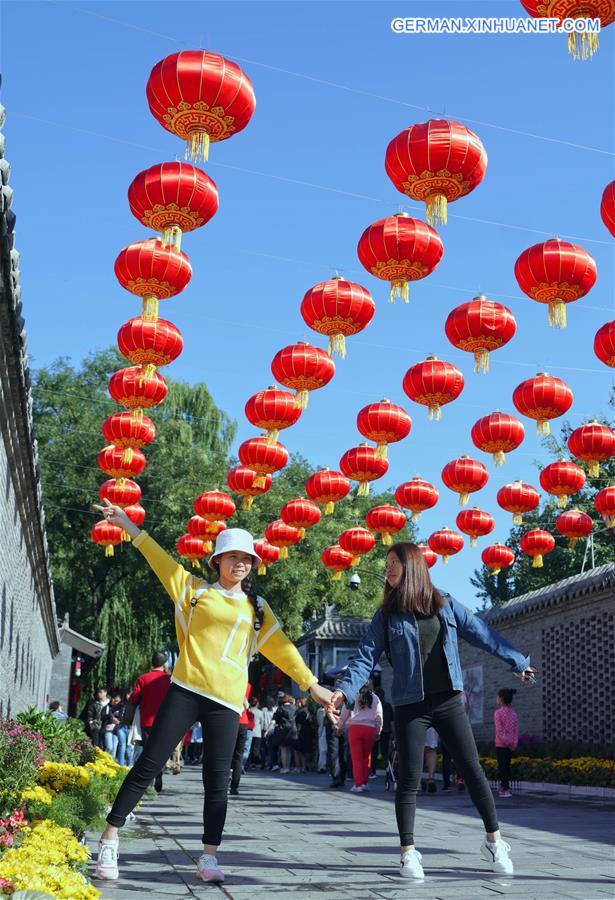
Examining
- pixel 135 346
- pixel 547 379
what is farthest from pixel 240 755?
pixel 547 379

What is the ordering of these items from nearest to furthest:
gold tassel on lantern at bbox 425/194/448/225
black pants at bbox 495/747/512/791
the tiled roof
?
1. gold tassel on lantern at bbox 425/194/448/225
2. black pants at bbox 495/747/512/791
3. the tiled roof

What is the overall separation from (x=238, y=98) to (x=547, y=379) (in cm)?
607

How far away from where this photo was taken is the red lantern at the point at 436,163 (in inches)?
356

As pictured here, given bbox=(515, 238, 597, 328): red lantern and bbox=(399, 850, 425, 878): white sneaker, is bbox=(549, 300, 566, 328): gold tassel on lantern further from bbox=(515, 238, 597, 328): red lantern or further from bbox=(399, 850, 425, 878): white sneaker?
bbox=(399, 850, 425, 878): white sneaker

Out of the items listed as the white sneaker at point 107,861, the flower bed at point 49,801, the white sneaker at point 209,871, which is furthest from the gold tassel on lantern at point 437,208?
the white sneaker at point 107,861

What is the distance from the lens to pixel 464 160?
915 cm

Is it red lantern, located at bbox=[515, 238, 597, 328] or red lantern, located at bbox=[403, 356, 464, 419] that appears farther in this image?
red lantern, located at bbox=[403, 356, 464, 419]

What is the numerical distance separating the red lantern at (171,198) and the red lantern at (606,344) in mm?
4679

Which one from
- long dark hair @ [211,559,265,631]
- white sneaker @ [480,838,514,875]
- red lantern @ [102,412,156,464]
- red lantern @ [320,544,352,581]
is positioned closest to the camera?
long dark hair @ [211,559,265,631]

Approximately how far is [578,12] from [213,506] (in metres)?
13.9

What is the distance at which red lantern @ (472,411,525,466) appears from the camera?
1445cm

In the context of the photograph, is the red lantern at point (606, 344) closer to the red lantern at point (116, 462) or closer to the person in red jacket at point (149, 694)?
the person in red jacket at point (149, 694)

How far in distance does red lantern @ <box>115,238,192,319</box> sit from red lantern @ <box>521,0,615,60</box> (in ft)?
16.4

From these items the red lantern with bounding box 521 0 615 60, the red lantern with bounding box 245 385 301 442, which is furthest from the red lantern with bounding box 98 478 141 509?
the red lantern with bounding box 521 0 615 60
